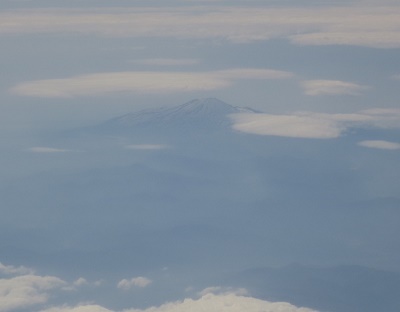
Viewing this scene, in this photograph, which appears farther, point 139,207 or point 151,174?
point 151,174

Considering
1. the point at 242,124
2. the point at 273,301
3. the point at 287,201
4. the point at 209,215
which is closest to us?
the point at 273,301

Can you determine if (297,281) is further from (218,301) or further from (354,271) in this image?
(218,301)

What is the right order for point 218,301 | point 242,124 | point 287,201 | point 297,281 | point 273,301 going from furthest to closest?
point 242,124 → point 287,201 → point 297,281 → point 273,301 → point 218,301

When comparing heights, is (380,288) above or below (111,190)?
below

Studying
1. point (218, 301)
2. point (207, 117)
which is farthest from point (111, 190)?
point (218, 301)

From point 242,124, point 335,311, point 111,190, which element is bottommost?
point 335,311

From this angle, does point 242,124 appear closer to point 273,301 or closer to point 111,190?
point 111,190

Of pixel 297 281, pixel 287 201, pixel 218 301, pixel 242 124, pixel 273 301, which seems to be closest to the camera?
pixel 218 301

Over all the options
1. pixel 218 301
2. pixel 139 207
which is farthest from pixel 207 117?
pixel 218 301

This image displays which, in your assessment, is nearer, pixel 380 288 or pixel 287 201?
pixel 380 288
